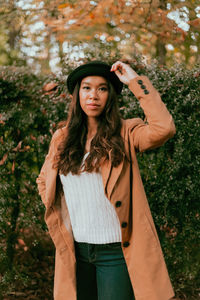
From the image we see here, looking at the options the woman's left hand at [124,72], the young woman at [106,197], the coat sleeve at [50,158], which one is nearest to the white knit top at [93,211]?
the young woman at [106,197]

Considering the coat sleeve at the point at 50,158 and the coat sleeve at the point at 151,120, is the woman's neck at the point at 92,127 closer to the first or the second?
the coat sleeve at the point at 50,158

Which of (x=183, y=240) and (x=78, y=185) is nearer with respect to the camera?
(x=78, y=185)

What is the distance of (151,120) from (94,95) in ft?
1.59

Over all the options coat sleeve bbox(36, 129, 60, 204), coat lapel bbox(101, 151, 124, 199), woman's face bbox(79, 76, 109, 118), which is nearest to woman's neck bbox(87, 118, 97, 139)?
woman's face bbox(79, 76, 109, 118)

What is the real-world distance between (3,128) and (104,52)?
147cm

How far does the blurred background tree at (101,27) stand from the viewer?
5199 millimetres

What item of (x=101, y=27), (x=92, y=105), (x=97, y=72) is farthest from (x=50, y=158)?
(x=101, y=27)

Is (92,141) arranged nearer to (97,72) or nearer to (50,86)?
(97,72)

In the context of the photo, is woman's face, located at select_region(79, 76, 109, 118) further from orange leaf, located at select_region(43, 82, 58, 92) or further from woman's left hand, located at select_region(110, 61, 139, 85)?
orange leaf, located at select_region(43, 82, 58, 92)

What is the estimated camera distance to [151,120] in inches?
74.9

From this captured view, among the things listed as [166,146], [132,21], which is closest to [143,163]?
[166,146]

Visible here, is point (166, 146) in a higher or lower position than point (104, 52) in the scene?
lower

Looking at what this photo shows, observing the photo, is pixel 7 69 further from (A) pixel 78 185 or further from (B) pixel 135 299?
(B) pixel 135 299

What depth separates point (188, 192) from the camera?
353 centimetres
